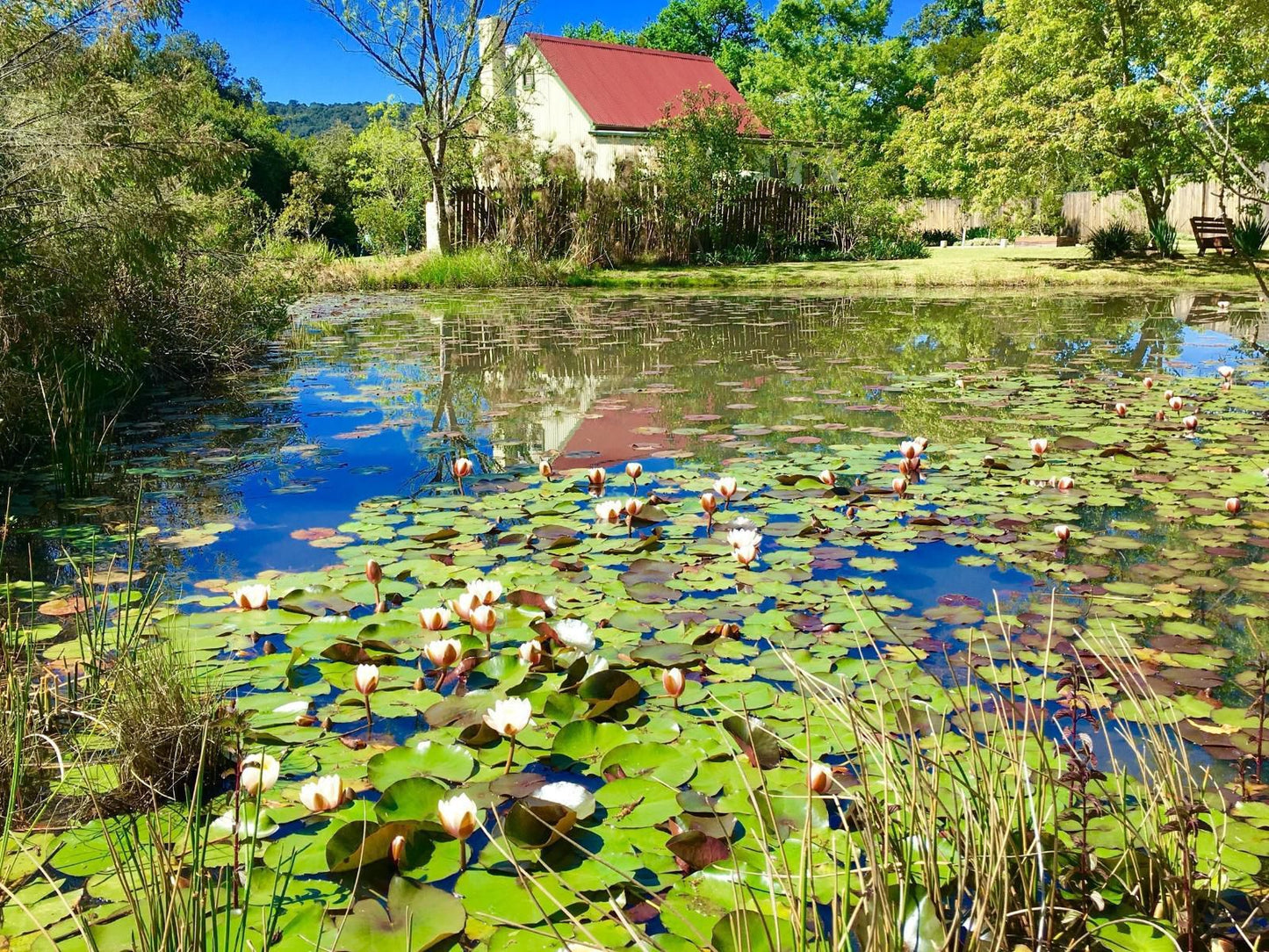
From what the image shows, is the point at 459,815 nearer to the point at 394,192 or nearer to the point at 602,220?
the point at 602,220

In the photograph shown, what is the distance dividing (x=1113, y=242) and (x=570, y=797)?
62.8 ft

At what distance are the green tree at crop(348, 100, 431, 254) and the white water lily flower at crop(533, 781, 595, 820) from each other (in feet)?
71.9

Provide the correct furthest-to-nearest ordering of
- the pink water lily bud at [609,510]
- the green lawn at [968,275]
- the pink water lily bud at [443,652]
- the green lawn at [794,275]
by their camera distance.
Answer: the green lawn at [794,275], the green lawn at [968,275], the pink water lily bud at [609,510], the pink water lily bud at [443,652]

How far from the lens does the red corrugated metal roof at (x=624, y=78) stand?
988 inches

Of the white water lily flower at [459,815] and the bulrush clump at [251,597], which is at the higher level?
the bulrush clump at [251,597]

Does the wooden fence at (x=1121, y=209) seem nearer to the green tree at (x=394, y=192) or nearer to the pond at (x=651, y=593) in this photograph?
the green tree at (x=394, y=192)

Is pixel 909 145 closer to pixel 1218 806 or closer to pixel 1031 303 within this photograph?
pixel 1031 303

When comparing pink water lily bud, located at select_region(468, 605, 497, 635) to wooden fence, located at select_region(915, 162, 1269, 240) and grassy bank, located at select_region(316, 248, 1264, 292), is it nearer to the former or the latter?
grassy bank, located at select_region(316, 248, 1264, 292)

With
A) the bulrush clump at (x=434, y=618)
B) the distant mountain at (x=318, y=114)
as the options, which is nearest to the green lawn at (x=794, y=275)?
the bulrush clump at (x=434, y=618)

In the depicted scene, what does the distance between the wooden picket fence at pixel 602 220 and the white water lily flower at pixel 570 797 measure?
1590 cm

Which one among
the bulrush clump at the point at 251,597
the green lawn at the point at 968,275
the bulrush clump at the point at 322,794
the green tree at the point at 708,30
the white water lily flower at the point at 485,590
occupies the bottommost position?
the bulrush clump at the point at 322,794

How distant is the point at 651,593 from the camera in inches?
105

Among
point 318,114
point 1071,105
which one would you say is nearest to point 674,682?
point 1071,105

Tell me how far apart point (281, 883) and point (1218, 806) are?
1.68m
